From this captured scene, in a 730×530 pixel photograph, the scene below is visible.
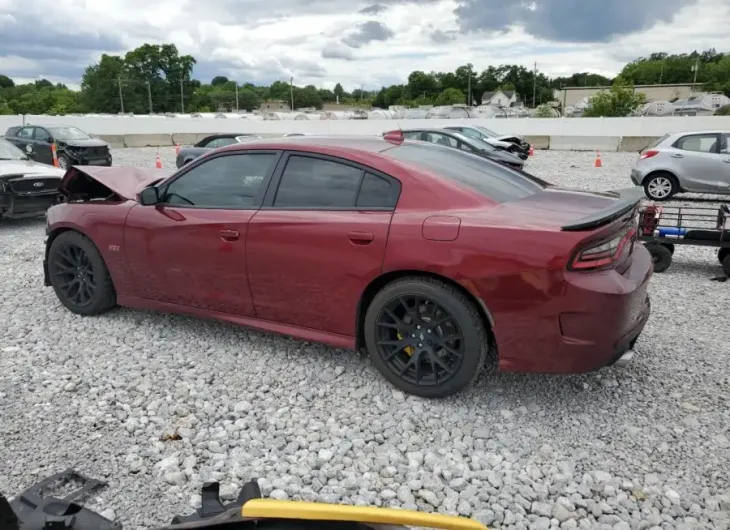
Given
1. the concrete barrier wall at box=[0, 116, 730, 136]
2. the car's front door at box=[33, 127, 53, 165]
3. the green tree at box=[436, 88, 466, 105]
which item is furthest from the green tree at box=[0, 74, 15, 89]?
the car's front door at box=[33, 127, 53, 165]

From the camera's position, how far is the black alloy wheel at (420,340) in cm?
342

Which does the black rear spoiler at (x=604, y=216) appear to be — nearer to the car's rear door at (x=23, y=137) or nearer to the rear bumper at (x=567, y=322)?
the rear bumper at (x=567, y=322)

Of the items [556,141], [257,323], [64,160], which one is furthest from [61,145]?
[556,141]

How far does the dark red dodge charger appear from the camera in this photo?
10.3 ft

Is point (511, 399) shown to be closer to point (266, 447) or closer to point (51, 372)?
point (266, 447)

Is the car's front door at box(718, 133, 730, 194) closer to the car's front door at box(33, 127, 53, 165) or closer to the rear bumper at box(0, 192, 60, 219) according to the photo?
the rear bumper at box(0, 192, 60, 219)

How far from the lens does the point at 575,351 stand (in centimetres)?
316

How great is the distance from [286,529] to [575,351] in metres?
2.00

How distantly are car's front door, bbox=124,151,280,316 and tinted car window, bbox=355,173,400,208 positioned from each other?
749 mm

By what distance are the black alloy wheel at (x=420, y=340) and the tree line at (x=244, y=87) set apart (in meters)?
87.6

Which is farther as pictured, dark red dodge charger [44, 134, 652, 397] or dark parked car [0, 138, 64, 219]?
dark parked car [0, 138, 64, 219]

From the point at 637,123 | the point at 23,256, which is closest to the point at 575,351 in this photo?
the point at 23,256

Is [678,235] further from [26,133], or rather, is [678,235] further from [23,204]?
[26,133]

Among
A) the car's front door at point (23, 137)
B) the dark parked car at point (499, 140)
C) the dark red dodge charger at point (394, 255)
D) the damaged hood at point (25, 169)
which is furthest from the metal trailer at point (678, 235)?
the car's front door at point (23, 137)
